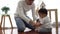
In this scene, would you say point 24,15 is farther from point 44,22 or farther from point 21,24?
point 44,22

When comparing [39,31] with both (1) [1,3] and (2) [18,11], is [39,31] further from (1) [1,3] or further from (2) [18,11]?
(1) [1,3]

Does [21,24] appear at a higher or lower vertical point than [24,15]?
lower

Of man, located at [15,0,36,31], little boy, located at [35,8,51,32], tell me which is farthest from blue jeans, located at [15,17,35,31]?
little boy, located at [35,8,51,32]

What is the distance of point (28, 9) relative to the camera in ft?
6.30

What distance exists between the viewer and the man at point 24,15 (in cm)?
180

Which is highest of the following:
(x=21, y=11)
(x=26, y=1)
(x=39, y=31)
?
(x=26, y=1)

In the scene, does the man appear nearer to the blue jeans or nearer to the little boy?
the blue jeans

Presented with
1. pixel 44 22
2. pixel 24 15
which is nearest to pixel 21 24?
pixel 24 15

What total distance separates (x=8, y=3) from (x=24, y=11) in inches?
28.2

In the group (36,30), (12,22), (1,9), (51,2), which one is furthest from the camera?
(51,2)

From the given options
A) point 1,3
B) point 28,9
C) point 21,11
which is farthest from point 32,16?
point 1,3

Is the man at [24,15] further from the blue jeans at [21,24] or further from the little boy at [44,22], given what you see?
the little boy at [44,22]

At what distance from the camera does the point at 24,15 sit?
1840mm

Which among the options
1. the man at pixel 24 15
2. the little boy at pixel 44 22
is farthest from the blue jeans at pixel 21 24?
the little boy at pixel 44 22
